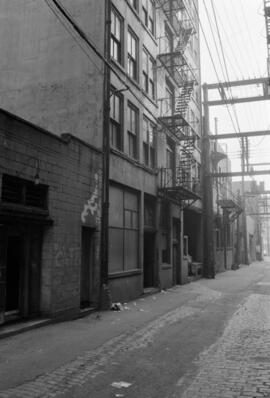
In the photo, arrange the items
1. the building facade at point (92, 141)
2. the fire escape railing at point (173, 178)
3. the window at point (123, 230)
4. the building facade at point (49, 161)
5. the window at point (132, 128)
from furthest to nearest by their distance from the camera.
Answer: the fire escape railing at point (173, 178) → the window at point (132, 128) → the window at point (123, 230) → the building facade at point (92, 141) → the building facade at point (49, 161)

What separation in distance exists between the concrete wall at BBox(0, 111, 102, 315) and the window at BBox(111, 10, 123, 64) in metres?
4.48

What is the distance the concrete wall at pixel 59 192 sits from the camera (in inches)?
375

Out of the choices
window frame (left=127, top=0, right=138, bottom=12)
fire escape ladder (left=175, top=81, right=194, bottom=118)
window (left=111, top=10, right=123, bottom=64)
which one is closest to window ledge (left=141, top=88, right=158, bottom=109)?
fire escape ladder (left=175, top=81, right=194, bottom=118)

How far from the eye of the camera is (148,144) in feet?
59.9

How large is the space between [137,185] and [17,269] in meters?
7.42

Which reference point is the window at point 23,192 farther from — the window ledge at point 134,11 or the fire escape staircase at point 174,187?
the window ledge at point 134,11

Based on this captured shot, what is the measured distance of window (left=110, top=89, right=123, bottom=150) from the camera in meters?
14.8

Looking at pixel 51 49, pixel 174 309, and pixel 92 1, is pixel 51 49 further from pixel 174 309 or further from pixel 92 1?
pixel 174 309

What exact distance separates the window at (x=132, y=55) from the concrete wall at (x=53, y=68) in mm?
2748

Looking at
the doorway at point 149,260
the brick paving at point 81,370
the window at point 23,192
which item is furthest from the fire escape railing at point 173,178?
the brick paving at point 81,370

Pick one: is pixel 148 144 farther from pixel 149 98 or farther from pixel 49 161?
pixel 49 161

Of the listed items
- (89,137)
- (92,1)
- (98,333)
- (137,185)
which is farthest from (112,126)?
(98,333)

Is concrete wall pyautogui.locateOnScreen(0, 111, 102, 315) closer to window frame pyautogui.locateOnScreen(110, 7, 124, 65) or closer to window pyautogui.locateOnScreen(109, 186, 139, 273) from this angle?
window pyautogui.locateOnScreen(109, 186, 139, 273)

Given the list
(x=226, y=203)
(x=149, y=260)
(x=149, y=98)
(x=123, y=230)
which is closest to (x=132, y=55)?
(x=149, y=98)
